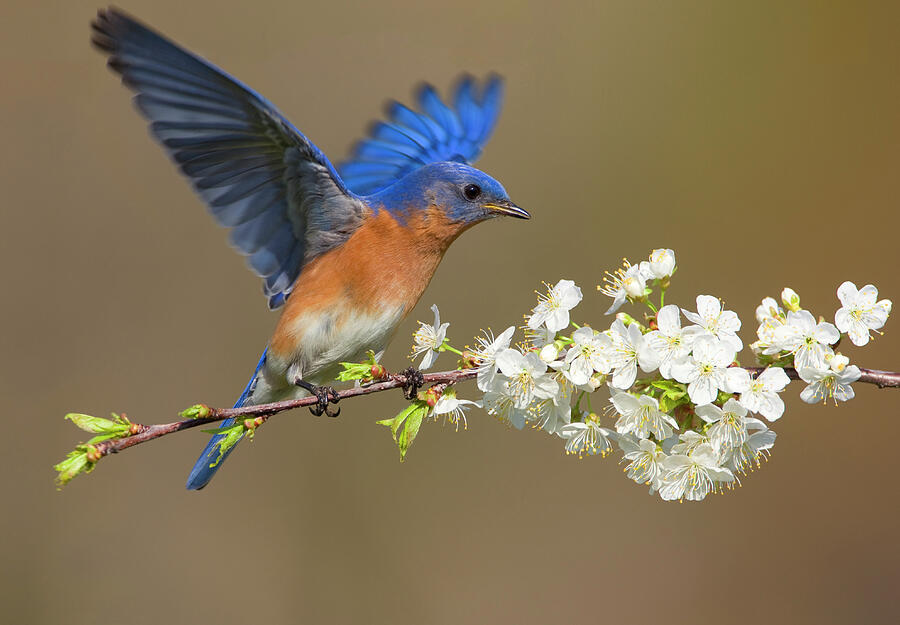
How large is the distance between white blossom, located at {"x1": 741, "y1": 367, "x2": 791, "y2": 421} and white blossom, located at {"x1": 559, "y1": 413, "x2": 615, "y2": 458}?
37cm

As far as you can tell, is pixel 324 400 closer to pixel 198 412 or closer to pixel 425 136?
pixel 198 412

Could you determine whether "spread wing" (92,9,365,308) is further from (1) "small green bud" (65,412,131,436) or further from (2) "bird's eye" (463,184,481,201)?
(1) "small green bud" (65,412,131,436)

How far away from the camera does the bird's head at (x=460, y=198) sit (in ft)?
11.3

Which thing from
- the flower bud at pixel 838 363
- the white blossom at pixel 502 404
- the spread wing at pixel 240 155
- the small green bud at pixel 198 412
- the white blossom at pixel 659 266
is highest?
the spread wing at pixel 240 155

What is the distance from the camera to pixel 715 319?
2047mm

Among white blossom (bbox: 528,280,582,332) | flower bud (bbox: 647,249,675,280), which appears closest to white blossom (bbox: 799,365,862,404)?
flower bud (bbox: 647,249,675,280)

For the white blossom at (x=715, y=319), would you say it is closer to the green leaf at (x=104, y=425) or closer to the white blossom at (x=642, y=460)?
the white blossom at (x=642, y=460)

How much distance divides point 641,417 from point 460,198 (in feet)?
5.27

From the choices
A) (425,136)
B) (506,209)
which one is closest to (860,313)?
(506,209)

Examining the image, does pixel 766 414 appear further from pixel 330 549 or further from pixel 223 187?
pixel 330 549

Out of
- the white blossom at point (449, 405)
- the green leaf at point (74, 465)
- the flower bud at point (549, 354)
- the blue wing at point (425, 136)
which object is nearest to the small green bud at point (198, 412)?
the green leaf at point (74, 465)

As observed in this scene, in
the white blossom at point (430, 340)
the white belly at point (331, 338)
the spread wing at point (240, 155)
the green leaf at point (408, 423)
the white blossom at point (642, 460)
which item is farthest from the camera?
the white belly at point (331, 338)

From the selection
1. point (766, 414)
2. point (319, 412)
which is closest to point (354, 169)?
point (319, 412)

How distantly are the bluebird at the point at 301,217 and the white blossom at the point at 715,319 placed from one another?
1468mm
